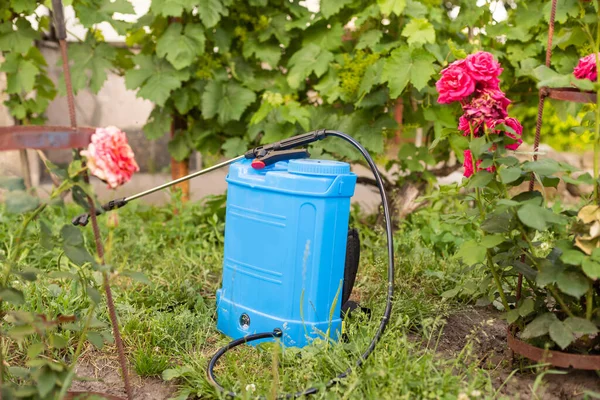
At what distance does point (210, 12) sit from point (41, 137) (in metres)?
1.94

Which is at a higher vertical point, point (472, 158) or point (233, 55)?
point (233, 55)

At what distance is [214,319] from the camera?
2.42 metres

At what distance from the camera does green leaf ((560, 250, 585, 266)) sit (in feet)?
5.39

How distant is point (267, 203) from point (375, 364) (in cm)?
63

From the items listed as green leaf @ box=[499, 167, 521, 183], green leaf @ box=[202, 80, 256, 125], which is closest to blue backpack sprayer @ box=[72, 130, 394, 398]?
green leaf @ box=[499, 167, 521, 183]

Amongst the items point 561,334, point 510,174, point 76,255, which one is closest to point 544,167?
point 510,174

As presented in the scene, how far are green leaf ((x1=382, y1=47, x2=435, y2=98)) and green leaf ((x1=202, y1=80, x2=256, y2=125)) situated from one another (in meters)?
0.77

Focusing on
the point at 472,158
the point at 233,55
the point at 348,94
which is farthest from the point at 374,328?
the point at 233,55

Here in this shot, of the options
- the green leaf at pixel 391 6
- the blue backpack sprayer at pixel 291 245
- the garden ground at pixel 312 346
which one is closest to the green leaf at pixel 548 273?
the garden ground at pixel 312 346

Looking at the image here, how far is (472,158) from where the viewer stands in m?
1.92

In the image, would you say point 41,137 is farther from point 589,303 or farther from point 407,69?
point 407,69

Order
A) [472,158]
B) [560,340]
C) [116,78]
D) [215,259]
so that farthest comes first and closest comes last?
[116,78] → [215,259] → [472,158] → [560,340]

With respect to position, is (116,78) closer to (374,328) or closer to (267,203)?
(267,203)

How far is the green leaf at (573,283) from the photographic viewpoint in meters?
1.66
